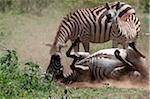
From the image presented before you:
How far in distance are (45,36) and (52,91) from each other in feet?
17.9

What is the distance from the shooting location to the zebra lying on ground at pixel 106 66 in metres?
8.77

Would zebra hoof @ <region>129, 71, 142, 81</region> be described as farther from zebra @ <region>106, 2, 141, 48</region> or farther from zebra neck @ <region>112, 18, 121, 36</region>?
zebra neck @ <region>112, 18, 121, 36</region>

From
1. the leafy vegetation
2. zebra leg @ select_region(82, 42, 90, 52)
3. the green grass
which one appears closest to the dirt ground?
the green grass

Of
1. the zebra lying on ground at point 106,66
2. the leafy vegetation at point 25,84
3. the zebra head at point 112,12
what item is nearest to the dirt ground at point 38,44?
the zebra lying on ground at point 106,66

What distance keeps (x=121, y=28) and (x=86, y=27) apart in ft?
1.90

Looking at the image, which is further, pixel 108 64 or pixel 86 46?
pixel 86 46

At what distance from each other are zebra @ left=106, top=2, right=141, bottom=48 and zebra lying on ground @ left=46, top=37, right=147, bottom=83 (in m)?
1.04

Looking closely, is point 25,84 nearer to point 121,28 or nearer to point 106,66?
point 106,66

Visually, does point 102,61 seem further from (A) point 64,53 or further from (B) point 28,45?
(B) point 28,45

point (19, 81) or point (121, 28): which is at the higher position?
point (121, 28)

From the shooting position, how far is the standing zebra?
398 inches

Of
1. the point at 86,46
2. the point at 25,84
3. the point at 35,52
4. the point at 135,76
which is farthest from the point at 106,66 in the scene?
the point at 25,84

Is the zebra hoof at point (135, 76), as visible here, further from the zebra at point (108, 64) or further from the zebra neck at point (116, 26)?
the zebra neck at point (116, 26)

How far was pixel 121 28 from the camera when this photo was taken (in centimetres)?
1024
